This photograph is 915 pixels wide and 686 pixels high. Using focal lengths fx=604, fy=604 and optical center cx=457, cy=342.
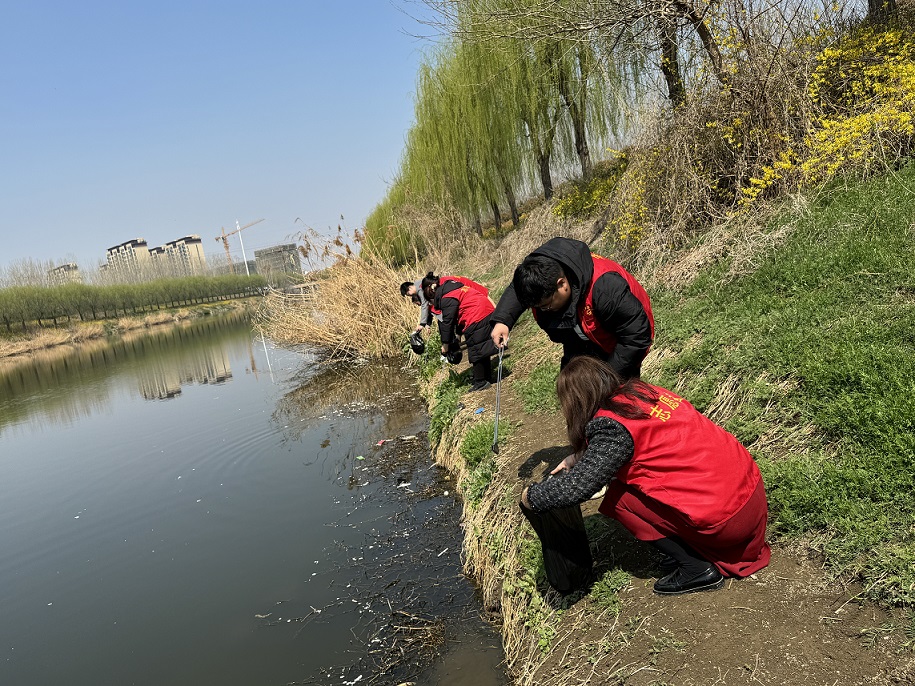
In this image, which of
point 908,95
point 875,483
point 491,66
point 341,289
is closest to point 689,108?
point 908,95

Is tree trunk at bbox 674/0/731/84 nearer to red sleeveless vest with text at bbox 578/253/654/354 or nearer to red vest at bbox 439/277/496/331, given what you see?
red vest at bbox 439/277/496/331

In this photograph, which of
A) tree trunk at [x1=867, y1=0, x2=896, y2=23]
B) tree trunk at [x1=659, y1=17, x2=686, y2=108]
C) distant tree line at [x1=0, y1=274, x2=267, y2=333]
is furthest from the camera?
distant tree line at [x1=0, y1=274, x2=267, y2=333]

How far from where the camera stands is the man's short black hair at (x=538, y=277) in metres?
3.14

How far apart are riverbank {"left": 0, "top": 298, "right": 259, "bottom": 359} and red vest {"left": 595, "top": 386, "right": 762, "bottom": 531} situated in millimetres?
35736

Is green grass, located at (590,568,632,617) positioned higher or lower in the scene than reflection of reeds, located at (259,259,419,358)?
lower

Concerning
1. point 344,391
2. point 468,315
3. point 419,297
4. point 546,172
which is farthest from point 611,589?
point 546,172

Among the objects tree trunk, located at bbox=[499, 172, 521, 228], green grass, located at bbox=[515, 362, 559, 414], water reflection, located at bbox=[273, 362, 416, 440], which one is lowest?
water reflection, located at bbox=[273, 362, 416, 440]

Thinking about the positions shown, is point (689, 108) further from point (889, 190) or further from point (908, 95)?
point (889, 190)

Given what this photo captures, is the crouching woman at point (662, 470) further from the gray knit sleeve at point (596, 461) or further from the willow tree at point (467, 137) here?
the willow tree at point (467, 137)

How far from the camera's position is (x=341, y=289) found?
13875 mm

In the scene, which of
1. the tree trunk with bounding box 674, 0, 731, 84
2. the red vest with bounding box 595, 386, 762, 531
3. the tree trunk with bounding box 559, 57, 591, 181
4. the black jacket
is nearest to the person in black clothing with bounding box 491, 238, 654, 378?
the red vest with bounding box 595, 386, 762, 531

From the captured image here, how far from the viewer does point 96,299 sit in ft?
176

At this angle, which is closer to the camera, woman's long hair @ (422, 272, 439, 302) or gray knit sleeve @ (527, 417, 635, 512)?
→ gray knit sleeve @ (527, 417, 635, 512)

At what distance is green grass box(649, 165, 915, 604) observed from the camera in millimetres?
2723
